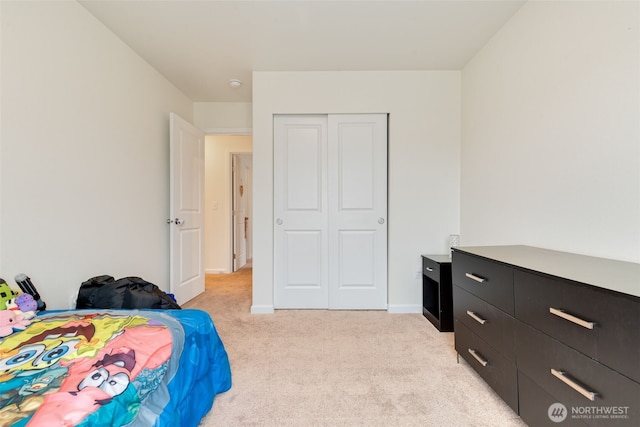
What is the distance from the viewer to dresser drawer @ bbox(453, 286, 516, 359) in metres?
1.31

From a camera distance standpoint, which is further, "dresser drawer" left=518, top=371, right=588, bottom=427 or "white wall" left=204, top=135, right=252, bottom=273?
"white wall" left=204, top=135, right=252, bottom=273

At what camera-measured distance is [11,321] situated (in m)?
1.21

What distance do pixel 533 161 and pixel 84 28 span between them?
3.17 m

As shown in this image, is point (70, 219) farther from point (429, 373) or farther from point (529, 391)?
point (529, 391)

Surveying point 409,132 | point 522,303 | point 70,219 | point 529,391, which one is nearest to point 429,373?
point 529,391

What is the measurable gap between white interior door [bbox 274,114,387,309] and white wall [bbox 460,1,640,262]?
0.97 m

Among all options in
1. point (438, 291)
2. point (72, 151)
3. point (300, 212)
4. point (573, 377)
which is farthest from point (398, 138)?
point (72, 151)

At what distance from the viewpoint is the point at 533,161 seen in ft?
5.84

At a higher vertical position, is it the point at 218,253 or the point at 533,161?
the point at 533,161

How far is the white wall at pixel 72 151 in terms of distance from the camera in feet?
4.82

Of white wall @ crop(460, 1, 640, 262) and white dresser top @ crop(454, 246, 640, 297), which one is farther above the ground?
white wall @ crop(460, 1, 640, 262)

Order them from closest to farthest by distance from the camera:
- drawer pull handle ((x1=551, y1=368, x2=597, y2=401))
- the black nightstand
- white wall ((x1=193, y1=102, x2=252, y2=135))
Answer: drawer pull handle ((x1=551, y1=368, x2=597, y2=401)) < the black nightstand < white wall ((x1=193, y1=102, x2=252, y2=135))

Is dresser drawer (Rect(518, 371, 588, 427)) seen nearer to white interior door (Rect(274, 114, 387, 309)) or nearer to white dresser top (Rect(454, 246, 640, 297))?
white dresser top (Rect(454, 246, 640, 297))

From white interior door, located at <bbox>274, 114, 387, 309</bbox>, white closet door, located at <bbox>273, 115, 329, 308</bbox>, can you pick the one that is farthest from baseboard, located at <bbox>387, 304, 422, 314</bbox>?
white closet door, located at <bbox>273, 115, 329, 308</bbox>
